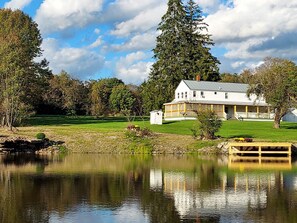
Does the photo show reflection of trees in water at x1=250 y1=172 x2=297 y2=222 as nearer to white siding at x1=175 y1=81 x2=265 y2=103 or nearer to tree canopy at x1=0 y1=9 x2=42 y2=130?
tree canopy at x1=0 y1=9 x2=42 y2=130

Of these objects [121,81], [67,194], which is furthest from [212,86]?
[121,81]

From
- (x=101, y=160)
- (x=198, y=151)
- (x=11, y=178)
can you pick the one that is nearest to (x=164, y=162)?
(x=101, y=160)

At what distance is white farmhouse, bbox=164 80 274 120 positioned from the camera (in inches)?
3051

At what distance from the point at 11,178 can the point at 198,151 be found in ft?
82.4

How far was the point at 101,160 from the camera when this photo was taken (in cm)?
4069

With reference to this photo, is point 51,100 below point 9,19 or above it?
below

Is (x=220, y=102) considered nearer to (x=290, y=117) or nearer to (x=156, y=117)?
(x=290, y=117)

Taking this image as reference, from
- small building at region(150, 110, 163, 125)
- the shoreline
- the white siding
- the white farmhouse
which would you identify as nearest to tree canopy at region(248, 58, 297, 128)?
the white farmhouse

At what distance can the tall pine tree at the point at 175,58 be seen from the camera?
8812cm

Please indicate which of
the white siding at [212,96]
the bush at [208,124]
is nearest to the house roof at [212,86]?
the white siding at [212,96]

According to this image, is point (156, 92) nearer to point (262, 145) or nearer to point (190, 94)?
point (190, 94)

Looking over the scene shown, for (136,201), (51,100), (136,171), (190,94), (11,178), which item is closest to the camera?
(136,201)

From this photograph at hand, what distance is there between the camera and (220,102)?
78312 mm

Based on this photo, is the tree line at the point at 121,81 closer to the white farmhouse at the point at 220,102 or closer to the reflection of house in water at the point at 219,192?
the white farmhouse at the point at 220,102
